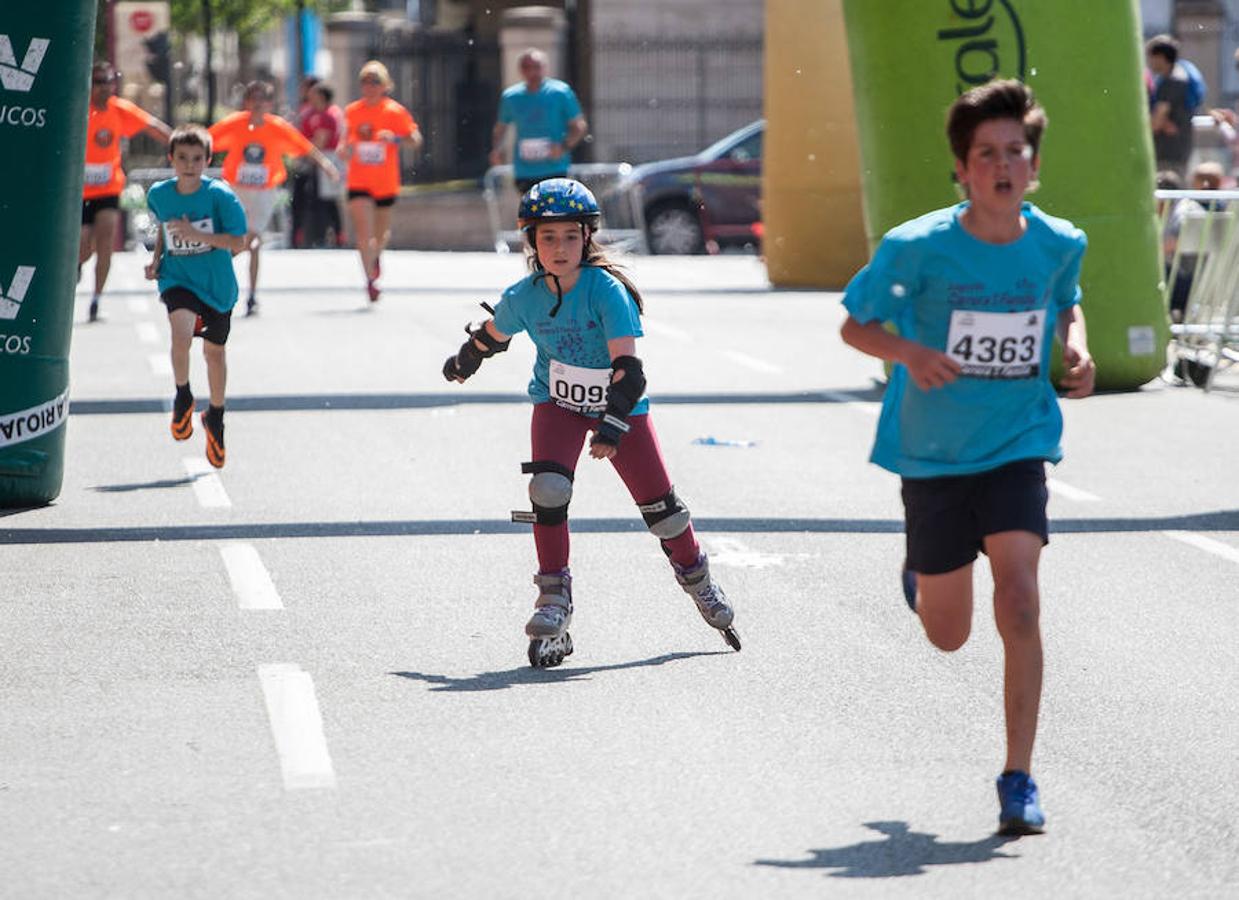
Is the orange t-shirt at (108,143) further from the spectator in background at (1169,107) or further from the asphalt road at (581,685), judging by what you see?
the spectator in background at (1169,107)

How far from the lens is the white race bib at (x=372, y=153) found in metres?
20.4

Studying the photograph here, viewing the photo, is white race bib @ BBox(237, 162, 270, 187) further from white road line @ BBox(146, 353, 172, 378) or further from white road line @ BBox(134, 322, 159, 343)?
white road line @ BBox(146, 353, 172, 378)

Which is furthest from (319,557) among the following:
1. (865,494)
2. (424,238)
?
(424,238)

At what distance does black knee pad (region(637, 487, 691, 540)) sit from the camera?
731 cm

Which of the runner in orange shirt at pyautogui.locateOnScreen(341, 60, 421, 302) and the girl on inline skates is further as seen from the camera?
the runner in orange shirt at pyautogui.locateOnScreen(341, 60, 421, 302)

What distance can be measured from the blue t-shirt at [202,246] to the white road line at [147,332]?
21.7 feet

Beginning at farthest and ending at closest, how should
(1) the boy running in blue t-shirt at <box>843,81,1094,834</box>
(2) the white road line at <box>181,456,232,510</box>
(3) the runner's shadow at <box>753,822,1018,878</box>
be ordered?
(2) the white road line at <box>181,456,232,510</box> < (1) the boy running in blue t-shirt at <box>843,81,1094,834</box> < (3) the runner's shadow at <box>753,822,1018,878</box>

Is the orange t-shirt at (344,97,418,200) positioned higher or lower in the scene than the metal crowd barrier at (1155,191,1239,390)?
higher

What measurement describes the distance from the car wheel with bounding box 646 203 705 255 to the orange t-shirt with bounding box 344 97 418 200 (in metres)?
11.1

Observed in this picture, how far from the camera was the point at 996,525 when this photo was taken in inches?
215

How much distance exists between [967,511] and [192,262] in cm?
688

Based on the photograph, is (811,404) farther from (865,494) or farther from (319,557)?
(319,557)

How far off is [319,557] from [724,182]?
2289cm

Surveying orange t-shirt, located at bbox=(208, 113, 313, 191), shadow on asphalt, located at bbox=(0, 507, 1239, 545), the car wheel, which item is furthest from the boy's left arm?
the car wheel
